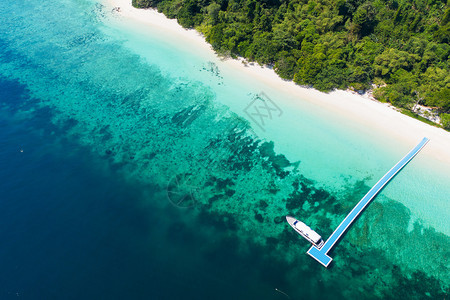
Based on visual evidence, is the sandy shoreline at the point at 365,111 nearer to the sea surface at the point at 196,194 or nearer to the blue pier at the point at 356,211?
the sea surface at the point at 196,194

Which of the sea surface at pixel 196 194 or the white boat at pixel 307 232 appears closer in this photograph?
the sea surface at pixel 196 194

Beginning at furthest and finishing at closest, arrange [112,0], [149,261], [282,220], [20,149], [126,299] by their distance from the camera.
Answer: [112,0]
[20,149]
[282,220]
[149,261]
[126,299]

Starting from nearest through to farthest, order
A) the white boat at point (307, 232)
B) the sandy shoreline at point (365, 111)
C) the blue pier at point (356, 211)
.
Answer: the blue pier at point (356, 211), the white boat at point (307, 232), the sandy shoreline at point (365, 111)

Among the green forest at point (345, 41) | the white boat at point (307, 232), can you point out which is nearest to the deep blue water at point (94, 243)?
the white boat at point (307, 232)

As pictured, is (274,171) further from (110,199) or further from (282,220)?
(110,199)

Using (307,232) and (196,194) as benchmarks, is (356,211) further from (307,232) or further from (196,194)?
(196,194)

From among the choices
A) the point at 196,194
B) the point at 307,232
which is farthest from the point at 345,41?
the point at 196,194

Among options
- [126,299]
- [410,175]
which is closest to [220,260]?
[126,299]
